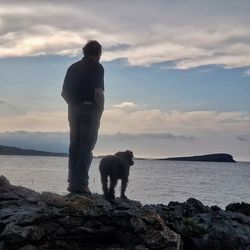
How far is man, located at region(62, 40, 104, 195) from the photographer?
13492 millimetres

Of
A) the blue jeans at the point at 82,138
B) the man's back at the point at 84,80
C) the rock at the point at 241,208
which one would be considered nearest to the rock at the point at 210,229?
the blue jeans at the point at 82,138

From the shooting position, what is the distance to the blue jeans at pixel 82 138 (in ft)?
44.3

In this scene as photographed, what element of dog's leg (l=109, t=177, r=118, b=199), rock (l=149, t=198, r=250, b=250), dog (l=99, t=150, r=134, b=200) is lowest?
rock (l=149, t=198, r=250, b=250)

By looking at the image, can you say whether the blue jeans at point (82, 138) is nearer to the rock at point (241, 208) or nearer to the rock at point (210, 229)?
the rock at point (210, 229)

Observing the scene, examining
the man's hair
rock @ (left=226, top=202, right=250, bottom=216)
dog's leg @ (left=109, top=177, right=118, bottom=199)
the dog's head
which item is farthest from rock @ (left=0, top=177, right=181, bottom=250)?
rock @ (left=226, top=202, right=250, bottom=216)

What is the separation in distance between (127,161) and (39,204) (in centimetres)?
350

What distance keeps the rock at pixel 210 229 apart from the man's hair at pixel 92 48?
4.01m

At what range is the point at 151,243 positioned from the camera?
11578 millimetres

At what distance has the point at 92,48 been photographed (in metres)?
13.4

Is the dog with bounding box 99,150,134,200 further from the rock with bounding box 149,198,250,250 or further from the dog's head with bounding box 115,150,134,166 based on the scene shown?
the rock with bounding box 149,198,250,250

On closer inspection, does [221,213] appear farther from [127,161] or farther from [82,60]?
[82,60]

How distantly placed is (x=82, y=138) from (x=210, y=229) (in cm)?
354

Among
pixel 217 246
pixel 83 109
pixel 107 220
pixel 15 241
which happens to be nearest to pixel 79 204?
pixel 107 220

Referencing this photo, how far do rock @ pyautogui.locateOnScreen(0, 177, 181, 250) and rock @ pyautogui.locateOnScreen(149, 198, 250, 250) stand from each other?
1.32 meters
